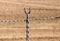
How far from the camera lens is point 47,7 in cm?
152

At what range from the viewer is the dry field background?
1.39 metres

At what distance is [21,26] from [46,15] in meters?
0.24

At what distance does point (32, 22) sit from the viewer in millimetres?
1469

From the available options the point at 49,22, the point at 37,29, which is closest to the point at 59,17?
the point at 49,22

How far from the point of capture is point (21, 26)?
1.43 meters

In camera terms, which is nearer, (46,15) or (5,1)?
(5,1)

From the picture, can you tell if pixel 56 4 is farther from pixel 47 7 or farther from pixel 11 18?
pixel 11 18

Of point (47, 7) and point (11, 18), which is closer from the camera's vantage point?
point (11, 18)

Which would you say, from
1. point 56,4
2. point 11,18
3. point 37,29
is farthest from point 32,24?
point 56,4

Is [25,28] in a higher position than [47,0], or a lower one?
lower

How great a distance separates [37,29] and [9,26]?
235mm

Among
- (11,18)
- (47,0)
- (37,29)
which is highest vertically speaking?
(47,0)

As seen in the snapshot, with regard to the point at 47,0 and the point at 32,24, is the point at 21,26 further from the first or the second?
the point at 47,0

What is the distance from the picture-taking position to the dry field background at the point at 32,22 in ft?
4.57
